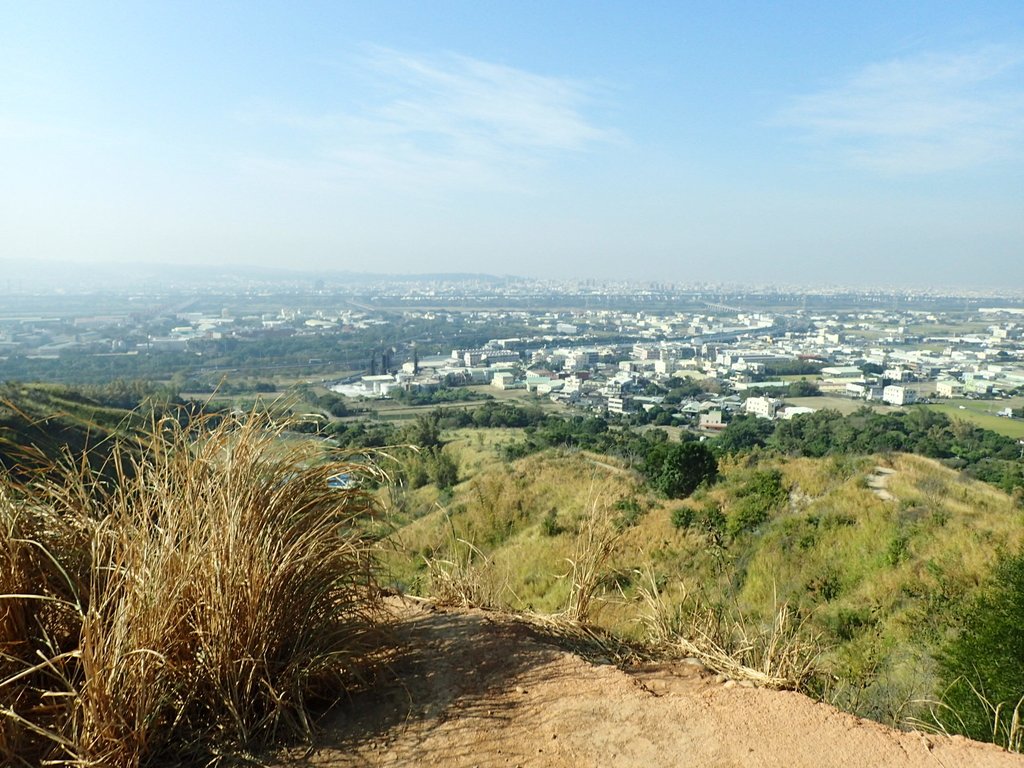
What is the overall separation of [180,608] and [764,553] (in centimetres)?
1058

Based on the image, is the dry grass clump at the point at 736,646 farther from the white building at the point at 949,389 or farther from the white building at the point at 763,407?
the white building at the point at 949,389

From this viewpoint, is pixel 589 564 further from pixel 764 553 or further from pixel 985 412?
pixel 985 412

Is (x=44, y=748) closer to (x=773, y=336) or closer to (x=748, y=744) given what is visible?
(x=748, y=744)

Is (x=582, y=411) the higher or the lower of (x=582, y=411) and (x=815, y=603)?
the lower

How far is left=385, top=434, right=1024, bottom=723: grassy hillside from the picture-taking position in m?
3.98

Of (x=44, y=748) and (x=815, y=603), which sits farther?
(x=815, y=603)

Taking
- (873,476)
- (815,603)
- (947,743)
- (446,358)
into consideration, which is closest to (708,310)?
(446,358)

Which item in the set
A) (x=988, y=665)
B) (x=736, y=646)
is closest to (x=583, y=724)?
(x=736, y=646)

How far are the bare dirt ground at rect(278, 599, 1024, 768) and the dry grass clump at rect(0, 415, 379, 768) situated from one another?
0.23 meters

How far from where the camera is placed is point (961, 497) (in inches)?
516

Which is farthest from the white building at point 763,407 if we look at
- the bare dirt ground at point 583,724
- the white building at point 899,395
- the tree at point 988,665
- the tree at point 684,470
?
the bare dirt ground at point 583,724

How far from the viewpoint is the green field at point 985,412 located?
2738 centimetres

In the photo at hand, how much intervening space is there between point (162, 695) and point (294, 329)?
154ft

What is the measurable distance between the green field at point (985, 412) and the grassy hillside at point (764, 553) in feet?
44.2
